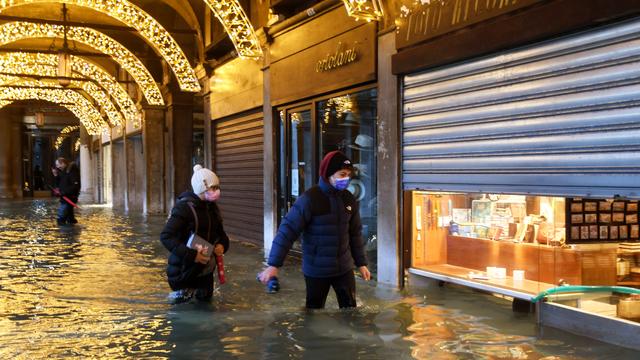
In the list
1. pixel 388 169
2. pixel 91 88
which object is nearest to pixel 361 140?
pixel 388 169

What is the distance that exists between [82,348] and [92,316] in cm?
122

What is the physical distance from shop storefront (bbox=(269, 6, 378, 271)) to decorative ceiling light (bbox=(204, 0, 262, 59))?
16.8 inches

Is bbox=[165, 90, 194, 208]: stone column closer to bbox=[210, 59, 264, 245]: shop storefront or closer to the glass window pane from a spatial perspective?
bbox=[210, 59, 264, 245]: shop storefront

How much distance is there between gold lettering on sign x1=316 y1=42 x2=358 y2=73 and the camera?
834cm

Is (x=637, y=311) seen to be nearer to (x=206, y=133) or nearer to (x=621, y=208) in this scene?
(x=621, y=208)

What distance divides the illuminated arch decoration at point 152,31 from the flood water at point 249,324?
6.96 m

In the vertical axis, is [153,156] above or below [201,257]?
above

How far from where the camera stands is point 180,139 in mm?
19516

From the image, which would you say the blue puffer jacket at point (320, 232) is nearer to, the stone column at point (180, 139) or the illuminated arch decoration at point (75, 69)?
the stone column at point (180, 139)

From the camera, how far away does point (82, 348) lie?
4984 mm

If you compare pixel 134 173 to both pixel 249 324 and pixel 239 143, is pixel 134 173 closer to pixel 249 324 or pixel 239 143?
pixel 239 143

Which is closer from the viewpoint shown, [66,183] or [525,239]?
[525,239]

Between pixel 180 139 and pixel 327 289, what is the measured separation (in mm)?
14877

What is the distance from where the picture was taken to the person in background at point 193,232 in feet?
19.3
